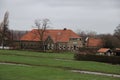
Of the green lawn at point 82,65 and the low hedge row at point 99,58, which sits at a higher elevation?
the low hedge row at point 99,58

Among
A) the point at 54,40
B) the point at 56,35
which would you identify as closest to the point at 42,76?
the point at 54,40

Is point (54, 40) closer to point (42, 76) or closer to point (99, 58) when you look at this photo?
point (99, 58)

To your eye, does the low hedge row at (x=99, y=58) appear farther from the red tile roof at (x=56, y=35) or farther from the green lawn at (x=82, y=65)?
the red tile roof at (x=56, y=35)

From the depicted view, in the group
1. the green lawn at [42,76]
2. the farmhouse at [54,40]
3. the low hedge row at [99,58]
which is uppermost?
the farmhouse at [54,40]

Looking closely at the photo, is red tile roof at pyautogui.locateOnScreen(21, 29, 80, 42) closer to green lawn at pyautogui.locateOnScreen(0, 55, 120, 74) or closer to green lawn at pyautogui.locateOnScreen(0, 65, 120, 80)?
green lawn at pyautogui.locateOnScreen(0, 55, 120, 74)

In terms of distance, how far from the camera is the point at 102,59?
161ft

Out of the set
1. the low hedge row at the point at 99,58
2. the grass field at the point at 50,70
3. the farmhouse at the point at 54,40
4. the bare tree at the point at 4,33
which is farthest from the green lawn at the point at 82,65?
the bare tree at the point at 4,33

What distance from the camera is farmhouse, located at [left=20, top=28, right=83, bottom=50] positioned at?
97.3 metres

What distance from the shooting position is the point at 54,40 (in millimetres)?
98250

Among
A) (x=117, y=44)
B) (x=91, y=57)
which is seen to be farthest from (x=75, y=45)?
(x=91, y=57)


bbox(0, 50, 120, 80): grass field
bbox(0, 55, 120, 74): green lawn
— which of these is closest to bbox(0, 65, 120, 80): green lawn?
bbox(0, 50, 120, 80): grass field

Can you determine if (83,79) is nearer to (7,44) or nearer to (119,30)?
(7,44)

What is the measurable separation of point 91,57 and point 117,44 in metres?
37.2

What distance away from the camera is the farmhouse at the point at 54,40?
3831 inches
